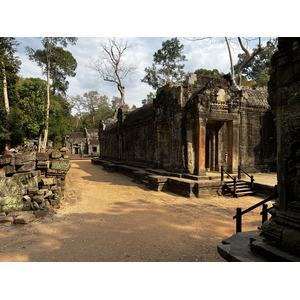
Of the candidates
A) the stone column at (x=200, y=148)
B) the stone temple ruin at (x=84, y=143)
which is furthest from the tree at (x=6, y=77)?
the stone temple ruin at (x=84, y=143)

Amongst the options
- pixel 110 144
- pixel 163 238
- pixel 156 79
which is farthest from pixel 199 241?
pixel 156 79

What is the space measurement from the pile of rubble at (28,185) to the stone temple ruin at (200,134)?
15.8 ft

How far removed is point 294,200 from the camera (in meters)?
2.91

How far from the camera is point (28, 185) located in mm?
7602

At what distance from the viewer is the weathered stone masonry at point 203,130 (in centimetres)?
1046

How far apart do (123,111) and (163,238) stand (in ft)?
54.3

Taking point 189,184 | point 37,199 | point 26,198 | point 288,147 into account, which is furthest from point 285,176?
point 26,198

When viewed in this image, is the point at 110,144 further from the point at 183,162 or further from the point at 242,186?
the point at 242,186

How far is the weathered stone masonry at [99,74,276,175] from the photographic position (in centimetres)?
1046

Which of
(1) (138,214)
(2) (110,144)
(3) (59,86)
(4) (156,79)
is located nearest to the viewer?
(1) (138,214)

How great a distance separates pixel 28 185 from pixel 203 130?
802 cm

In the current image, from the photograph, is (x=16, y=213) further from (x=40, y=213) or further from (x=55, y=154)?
(x=55, y=154)

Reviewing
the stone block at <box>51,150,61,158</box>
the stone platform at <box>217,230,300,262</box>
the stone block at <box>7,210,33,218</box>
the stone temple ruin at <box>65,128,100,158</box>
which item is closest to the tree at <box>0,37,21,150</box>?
the stone block at <box>51,150,61,158</box>

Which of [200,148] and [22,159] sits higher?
[200,148]
